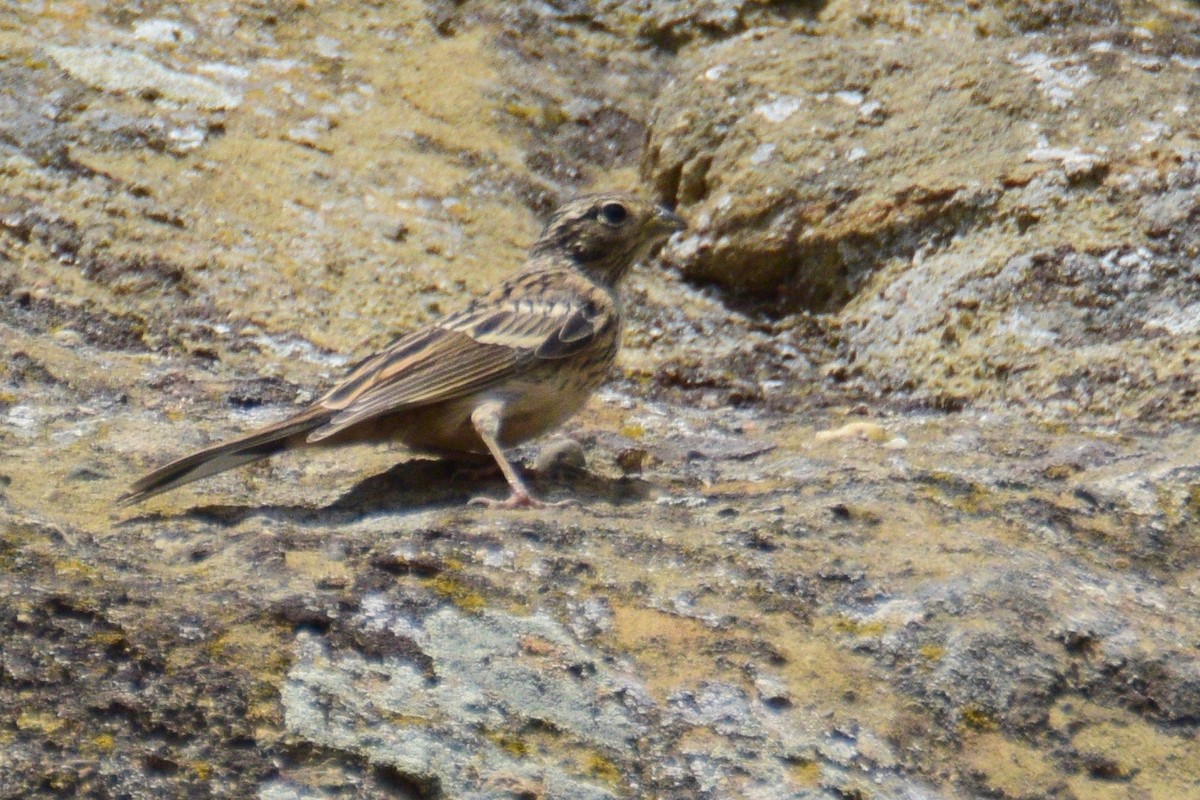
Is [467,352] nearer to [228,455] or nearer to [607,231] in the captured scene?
[228,455]

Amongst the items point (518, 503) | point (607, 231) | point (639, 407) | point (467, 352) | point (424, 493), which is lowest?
point (639, 407)

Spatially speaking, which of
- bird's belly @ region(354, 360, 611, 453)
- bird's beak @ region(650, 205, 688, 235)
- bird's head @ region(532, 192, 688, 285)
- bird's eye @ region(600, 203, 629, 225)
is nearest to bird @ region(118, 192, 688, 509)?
bird's belly @ region(354, 360, 611, 453)

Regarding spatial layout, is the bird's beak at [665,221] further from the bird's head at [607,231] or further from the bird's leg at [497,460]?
the bird's leg at [497,460]

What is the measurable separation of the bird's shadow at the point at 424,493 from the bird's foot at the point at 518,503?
71mm

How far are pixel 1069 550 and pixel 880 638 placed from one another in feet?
2.75

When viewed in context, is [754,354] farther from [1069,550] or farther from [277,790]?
[277,790]

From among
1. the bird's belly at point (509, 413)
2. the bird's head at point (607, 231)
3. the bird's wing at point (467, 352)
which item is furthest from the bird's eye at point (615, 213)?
the bird's belly at point (509, 413)

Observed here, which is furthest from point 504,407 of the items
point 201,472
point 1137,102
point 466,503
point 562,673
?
point 1137,102

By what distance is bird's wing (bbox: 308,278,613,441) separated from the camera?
4750 millimetres

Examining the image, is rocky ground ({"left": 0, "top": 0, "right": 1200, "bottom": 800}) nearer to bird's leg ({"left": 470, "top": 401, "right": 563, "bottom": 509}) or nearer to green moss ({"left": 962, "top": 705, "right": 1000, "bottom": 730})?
green moss ({"left": 962, "top": 705, "right": 1000, "bottom": 730})

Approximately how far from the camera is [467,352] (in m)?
5.07

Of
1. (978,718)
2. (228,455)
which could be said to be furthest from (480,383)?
(978,718)

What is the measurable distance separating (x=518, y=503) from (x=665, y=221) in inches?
81.2

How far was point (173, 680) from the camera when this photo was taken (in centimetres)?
299
